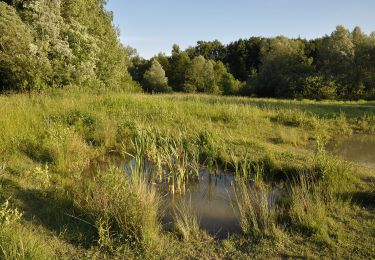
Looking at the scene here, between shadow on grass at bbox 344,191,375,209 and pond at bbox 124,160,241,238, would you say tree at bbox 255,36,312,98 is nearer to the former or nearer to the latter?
pond at bbox 124,160,241,238

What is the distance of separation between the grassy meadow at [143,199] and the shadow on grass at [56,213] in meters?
0.01

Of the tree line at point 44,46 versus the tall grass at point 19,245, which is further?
the tree line at point 44,46

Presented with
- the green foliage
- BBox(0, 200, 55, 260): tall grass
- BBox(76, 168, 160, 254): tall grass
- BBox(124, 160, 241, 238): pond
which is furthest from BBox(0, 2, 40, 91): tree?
the green foliage

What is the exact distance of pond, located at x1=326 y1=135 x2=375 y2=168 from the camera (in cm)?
938

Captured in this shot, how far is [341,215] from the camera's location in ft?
16.9

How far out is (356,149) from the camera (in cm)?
1058

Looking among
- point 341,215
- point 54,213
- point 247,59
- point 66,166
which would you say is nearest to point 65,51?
point 66,166

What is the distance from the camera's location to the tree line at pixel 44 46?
13680 millimetres

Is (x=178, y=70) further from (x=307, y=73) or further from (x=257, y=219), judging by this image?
(x=257, y=219)

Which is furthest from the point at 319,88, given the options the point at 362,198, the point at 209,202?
the point at 209,202

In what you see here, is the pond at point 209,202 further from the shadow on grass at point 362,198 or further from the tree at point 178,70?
the tree at point 178,70

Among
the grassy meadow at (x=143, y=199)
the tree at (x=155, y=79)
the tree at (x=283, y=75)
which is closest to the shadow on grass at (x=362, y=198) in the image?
the grassy meadow at (x=143, y=199)

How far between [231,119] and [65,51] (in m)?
9.45

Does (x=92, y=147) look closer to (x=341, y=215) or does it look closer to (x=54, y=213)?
(x=54, y=213)
